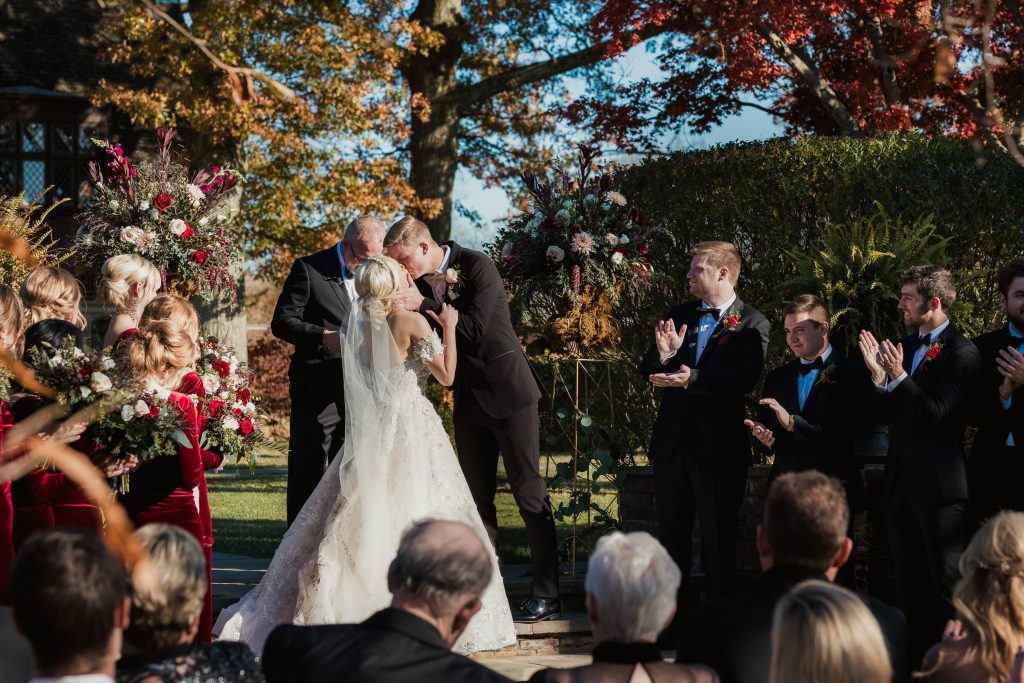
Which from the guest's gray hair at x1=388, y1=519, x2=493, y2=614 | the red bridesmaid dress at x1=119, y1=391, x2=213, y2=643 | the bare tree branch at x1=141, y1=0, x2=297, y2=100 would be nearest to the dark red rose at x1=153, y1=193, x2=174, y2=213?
the bare tree branch at x1=141, y1=0, x2=297, y2=100

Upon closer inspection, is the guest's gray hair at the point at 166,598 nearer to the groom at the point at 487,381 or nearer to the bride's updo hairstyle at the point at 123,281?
the bride's updo hairstyle at the point at 123,281

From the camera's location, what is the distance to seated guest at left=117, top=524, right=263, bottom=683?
9.43ft

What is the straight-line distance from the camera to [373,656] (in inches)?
109

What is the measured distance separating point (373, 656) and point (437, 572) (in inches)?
10.0

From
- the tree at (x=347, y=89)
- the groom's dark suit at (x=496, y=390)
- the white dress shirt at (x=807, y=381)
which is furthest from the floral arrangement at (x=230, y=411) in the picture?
the tree at (x=347, y=89)

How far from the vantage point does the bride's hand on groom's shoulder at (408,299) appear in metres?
6.04

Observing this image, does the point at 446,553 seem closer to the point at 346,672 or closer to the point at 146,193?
the point at 346,672

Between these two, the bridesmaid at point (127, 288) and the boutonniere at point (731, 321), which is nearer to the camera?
the bridesmaid at point (127, 288)

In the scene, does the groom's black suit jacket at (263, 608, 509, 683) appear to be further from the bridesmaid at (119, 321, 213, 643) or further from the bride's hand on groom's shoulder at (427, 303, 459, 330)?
the bride's hand on groom's shoulder at (427, 303, 459, 330)

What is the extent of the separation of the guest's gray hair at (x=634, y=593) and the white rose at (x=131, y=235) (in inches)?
227

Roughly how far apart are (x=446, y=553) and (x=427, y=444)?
317 cm

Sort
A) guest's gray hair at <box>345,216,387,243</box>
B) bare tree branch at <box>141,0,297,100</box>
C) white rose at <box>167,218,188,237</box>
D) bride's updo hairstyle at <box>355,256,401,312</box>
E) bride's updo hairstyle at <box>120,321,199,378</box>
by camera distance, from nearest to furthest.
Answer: bare tree branch at <box>141,0,297,100</box> → bride's updo hairstyle at <box>120,321,199,378</box> → bride's updo hairstyle at <box>355,256,401,312</box> → guest's gray hair at <box>345,216,387,243</box> → white rose at <box>167,218,188,237</box>

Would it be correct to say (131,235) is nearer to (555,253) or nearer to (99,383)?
(555,253)

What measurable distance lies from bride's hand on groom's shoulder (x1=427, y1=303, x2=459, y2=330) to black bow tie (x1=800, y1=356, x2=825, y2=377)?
1923mm
